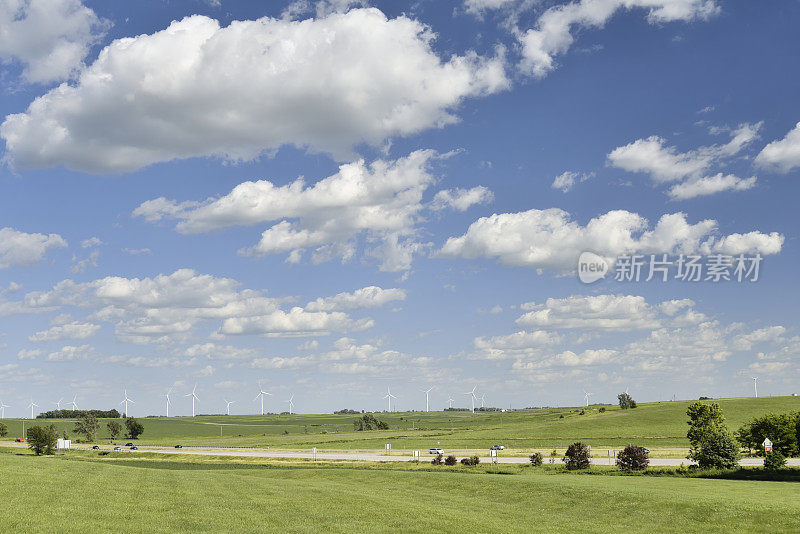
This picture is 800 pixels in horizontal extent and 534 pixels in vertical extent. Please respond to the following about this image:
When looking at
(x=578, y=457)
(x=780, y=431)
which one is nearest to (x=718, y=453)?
(x=578, y=457)

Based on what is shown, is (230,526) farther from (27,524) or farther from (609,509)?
Answer: (609,509)

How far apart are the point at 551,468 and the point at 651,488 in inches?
1351

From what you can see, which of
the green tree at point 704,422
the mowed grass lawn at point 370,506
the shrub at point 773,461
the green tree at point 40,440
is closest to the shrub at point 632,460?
the green tree at point 704,422

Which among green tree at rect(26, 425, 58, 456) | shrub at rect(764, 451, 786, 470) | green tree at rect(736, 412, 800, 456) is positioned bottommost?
green tree at rect(26, 425, 58, 456)

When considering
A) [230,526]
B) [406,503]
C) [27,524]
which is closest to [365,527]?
[230,526]

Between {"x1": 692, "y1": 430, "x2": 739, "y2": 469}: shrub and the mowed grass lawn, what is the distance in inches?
954

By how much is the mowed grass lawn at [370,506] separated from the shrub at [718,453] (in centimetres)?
2422

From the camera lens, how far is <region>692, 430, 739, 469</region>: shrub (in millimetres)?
72625

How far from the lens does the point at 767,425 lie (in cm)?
8538

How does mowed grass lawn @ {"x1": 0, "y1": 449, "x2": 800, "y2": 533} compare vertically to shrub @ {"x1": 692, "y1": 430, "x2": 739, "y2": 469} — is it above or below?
above

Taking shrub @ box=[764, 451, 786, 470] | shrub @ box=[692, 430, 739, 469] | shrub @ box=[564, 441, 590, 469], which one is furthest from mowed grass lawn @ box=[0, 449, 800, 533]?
shrub @ box=[564, 441, 590, 469]

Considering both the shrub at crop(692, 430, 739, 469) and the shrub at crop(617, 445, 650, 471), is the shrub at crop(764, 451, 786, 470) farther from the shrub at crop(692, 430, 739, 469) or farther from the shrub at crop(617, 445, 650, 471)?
the shrub at crop(617, 445, 650, 471)

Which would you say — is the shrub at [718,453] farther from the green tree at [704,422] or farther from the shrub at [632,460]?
the shrub at [632,460]

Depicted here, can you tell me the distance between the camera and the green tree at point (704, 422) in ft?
260
